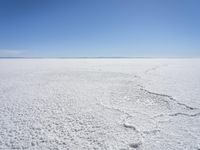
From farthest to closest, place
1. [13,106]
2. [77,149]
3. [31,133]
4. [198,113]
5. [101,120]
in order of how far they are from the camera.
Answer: [13,106] < [198,113] < [101,120] < [31,133] < [77,149]

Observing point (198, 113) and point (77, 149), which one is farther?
point (198, 113)

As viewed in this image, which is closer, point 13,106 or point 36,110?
point 36,110

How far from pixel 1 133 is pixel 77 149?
1.07m

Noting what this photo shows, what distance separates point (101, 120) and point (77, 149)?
69cm

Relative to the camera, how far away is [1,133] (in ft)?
5.70

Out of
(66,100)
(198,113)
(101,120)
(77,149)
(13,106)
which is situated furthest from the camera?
(66,100)

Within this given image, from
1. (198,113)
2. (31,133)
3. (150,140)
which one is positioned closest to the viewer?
(150,140)

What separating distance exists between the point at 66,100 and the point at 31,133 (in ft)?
4.21

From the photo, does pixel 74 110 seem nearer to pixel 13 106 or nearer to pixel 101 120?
pixel 101 120

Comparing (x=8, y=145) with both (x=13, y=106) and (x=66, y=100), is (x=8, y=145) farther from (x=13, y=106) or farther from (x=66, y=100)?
(x=66, y=100)

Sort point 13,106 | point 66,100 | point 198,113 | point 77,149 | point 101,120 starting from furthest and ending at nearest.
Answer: point 66,100 < point 13,106 < point 198,113 < point 101,120 < point 77,149

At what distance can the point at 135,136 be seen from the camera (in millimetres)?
1669

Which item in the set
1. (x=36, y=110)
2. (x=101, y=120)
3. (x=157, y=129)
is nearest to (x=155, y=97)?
(x=157, y=129)

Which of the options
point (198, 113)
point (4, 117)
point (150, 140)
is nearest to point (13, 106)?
point (4, 117)
